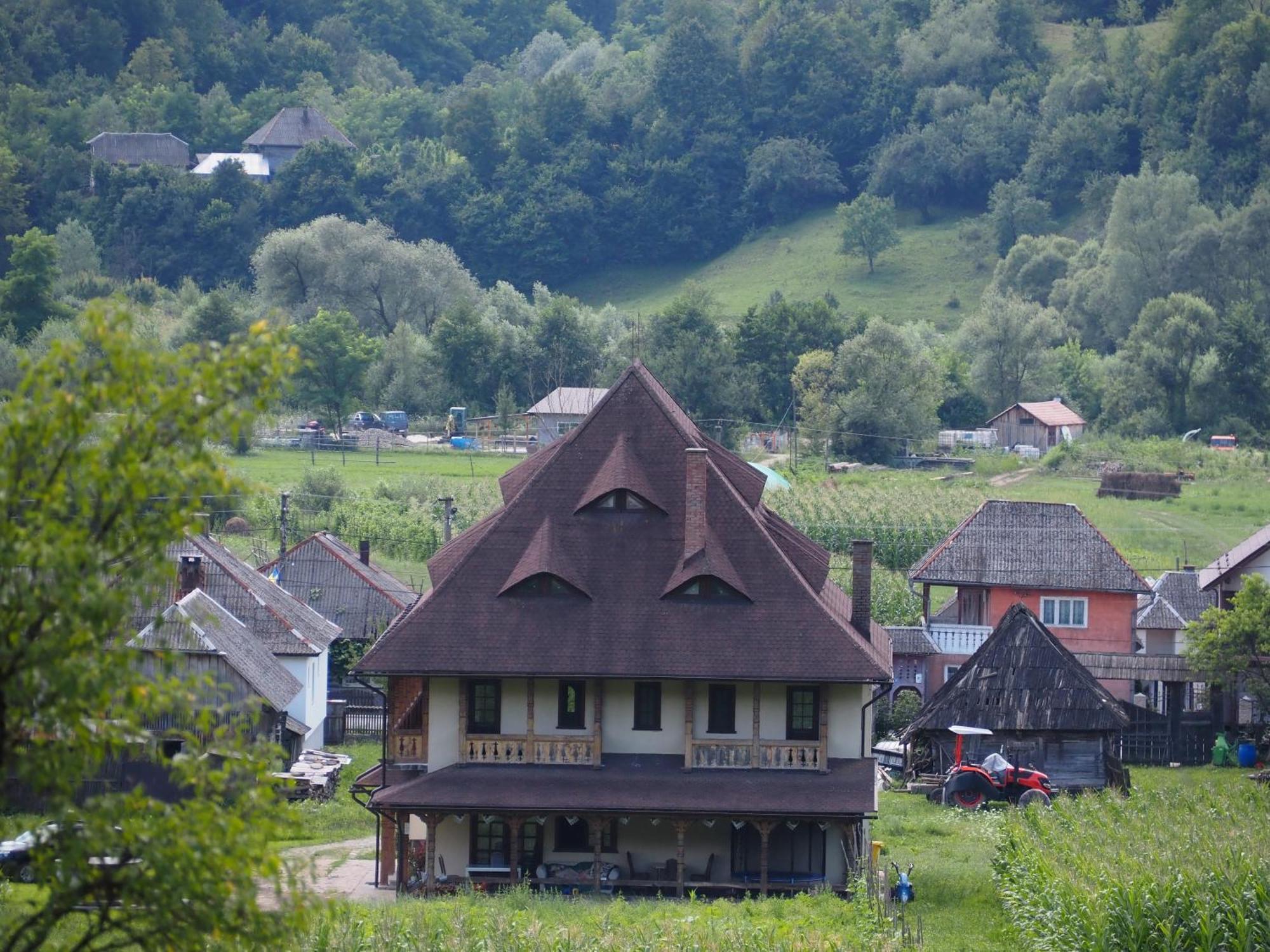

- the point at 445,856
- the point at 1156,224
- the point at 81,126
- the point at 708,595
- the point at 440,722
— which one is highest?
the point at 81,126

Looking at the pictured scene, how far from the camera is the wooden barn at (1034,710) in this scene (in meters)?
43.0

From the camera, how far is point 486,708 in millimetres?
33781

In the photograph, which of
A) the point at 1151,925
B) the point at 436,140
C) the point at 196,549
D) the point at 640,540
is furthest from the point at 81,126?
the point at 1151,925

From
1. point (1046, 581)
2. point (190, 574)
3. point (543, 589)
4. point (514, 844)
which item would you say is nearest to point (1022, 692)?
point (1046, 581)

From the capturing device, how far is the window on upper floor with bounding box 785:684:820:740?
33625mm

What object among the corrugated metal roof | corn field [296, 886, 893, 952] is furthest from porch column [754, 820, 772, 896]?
the corrugated metal roof

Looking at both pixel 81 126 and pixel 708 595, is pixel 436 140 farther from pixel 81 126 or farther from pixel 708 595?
pixel 708 595

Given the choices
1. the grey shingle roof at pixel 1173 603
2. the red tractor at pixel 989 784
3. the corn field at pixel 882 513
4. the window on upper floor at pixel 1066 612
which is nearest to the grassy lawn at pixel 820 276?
the corn field at pixel 882 513

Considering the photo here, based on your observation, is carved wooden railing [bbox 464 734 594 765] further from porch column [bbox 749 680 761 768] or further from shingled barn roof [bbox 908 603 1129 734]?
shingled barn roof [bbox 908 603 1129 734]

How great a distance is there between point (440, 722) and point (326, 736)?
1765 cm

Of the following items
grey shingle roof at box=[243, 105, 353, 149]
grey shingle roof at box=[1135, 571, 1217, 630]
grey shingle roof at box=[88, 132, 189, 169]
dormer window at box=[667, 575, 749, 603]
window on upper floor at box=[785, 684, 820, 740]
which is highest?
grey shingle roof at box=[243, 105, 353, 149]

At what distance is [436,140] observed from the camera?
176 meters

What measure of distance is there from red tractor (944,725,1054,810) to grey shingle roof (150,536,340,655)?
1615 centimetres

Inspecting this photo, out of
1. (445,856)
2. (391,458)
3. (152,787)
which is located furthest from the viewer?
(391,458)
